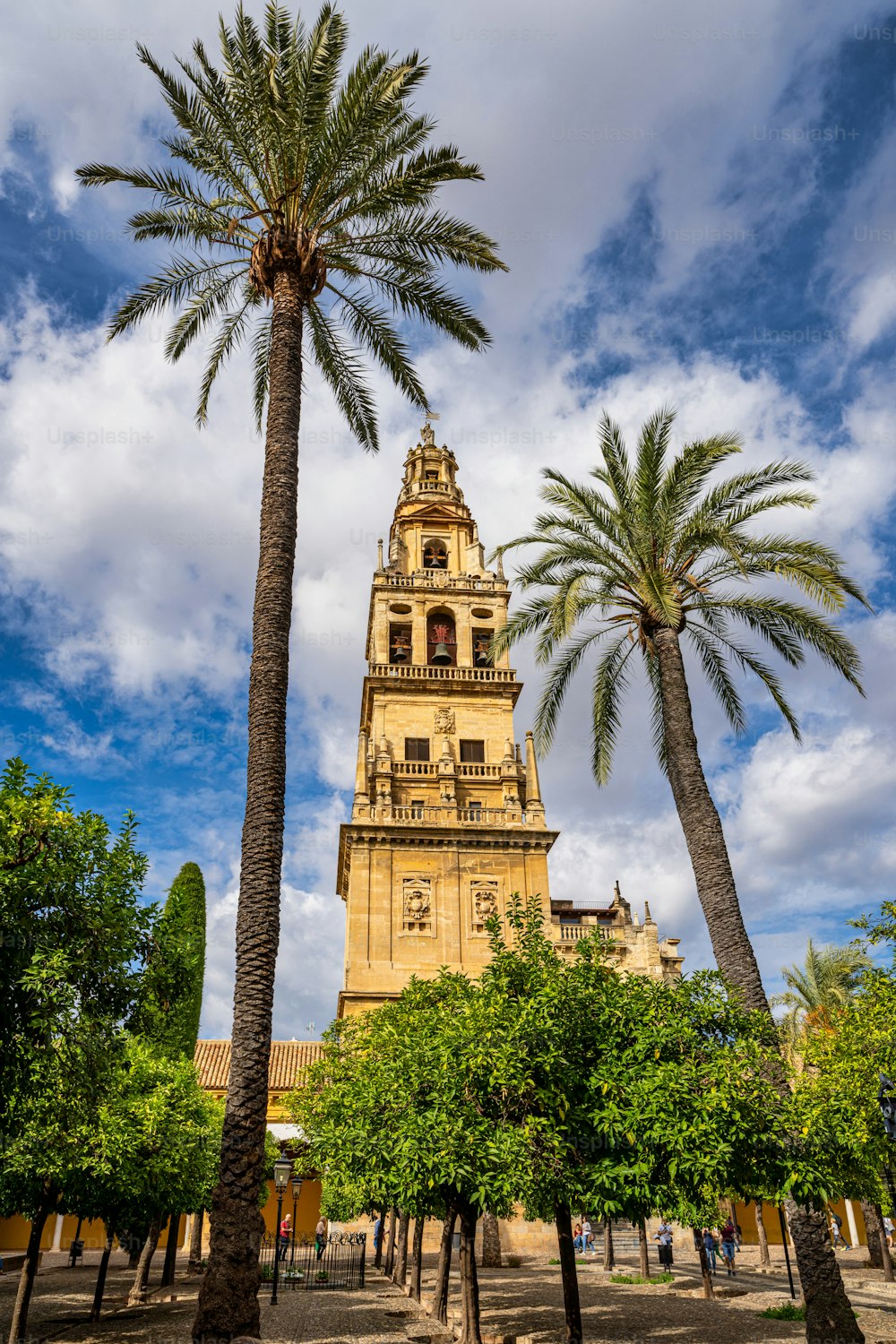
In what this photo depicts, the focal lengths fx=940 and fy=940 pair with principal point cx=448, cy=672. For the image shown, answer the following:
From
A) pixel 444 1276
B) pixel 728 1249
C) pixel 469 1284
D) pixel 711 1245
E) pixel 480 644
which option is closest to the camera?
pixel 469 1284

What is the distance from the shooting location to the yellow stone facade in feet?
106

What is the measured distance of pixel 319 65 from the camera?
13.4m

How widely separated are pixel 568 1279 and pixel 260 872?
688cm

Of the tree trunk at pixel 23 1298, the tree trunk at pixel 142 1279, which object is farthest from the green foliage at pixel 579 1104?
the tree trunk at pixel 142 1279

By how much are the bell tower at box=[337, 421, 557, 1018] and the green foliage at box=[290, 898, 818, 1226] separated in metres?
17.6

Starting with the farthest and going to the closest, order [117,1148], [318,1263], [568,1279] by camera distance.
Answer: [318,1263], [117,1148], [568,1279]

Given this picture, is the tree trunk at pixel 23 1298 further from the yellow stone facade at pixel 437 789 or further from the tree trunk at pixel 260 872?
the yellow stone facade at pixel 437 789

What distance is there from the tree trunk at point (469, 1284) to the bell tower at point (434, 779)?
16620 mm

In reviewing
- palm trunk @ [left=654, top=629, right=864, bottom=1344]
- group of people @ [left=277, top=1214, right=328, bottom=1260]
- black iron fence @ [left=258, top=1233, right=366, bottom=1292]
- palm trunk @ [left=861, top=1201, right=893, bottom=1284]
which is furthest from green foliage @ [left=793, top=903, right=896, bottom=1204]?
group of people @ [left=277, top=1214, right=328, bottom=1260]

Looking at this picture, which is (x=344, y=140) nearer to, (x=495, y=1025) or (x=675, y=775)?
(x=675, y=775)

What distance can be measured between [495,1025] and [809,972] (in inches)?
1166

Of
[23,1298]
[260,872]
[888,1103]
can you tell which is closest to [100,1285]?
[23,1298]

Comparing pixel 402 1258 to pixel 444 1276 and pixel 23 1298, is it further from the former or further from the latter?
pixel 23 1298

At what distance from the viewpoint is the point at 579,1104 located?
12.1m
